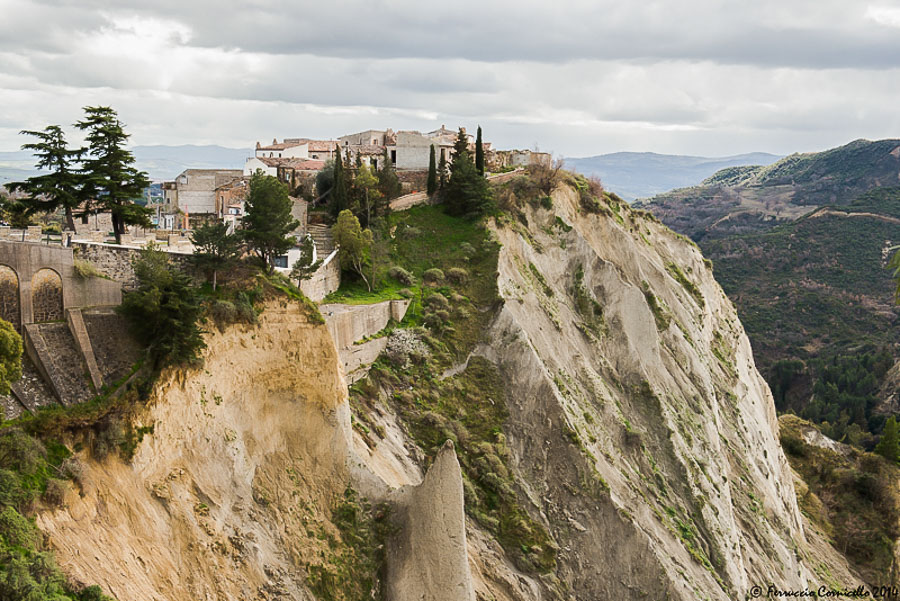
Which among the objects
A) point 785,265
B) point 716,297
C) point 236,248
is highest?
point 236,248

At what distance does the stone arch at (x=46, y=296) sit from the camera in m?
22.2

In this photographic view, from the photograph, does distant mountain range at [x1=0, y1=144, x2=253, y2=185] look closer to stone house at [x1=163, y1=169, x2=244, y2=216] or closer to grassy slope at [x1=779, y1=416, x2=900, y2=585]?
stone house at [x1=163, y1=169, x2=244, y2=216]

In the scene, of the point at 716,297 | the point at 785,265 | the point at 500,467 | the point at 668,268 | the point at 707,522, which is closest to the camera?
the point at 500,467

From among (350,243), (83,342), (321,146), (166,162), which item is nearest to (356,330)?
(350,243)

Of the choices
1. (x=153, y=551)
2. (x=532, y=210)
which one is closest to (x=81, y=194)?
(x=153, y=551)

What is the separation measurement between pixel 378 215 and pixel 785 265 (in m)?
124

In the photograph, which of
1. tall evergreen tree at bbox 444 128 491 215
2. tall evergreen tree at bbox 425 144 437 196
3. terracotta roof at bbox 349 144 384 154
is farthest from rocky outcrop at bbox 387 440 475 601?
terracotta roof at bbox 349 144 384 154

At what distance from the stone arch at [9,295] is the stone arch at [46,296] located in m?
0.43

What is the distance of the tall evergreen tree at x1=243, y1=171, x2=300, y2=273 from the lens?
28.2 m

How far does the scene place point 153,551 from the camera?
794 inches

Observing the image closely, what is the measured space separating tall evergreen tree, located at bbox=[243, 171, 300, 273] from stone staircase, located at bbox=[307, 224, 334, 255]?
354 inches

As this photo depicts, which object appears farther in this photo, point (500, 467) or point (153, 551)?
point (500, 467)

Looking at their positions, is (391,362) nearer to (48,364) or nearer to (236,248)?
(236,248)

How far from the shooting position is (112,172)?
2798 centimetres
